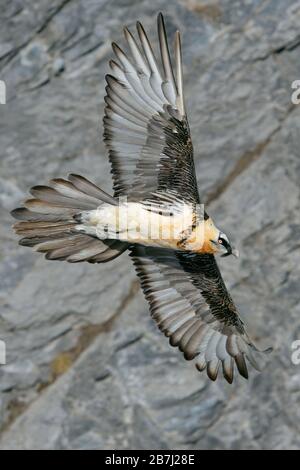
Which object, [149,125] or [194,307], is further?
[194,307]

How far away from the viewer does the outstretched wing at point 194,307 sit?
30.7ft

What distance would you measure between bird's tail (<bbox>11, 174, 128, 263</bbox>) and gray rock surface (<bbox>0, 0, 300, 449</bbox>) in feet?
13.9

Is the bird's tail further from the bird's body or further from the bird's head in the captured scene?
the bird's head

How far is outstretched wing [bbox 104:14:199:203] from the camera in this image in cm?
870

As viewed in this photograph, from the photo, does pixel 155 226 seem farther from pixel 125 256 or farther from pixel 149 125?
pixel 125 256

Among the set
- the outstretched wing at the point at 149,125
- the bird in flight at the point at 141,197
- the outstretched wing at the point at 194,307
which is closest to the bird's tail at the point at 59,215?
the bird in flight at the point at 141,197

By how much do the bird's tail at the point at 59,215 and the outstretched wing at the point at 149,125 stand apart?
1.68 ft

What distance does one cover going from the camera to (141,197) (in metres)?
8.80

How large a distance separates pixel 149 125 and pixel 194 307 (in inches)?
72.2

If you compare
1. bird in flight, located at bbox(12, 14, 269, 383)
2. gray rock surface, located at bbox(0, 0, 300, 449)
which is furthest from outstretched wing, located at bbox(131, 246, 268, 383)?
gray rock surface, located at bbox(0, 0, 300, 449)

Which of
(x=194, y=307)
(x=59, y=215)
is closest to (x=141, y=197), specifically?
(x=59, y=215)

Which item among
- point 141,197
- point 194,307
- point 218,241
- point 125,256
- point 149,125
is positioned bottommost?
point 125,256

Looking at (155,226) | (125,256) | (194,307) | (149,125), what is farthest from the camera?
(125,256)
